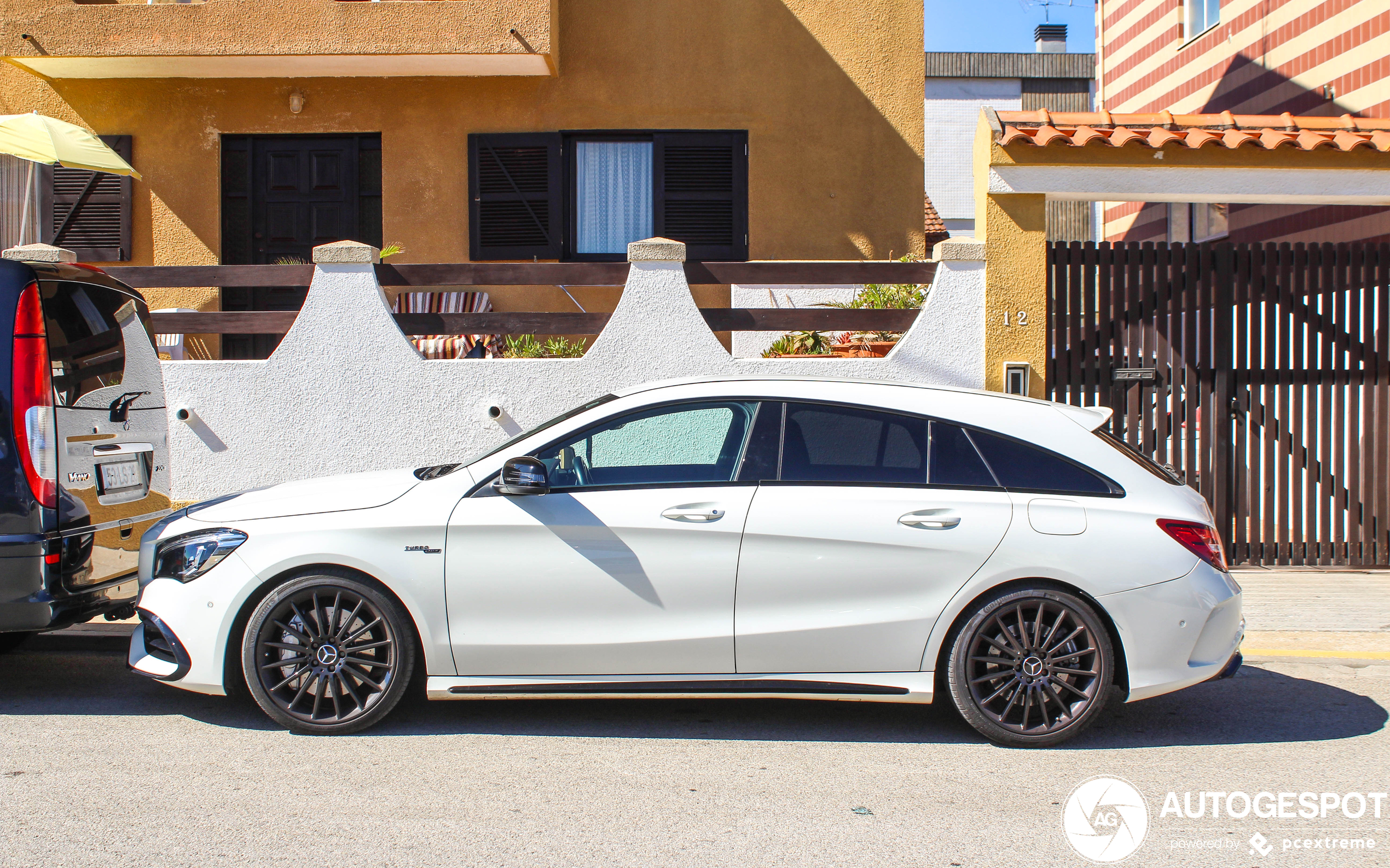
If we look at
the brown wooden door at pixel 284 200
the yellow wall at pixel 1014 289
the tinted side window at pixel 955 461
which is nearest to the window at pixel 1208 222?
the yellow wall at pixel 1014 289

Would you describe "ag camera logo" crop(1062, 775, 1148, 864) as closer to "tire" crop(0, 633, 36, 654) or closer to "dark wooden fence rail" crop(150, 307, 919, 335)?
"dark wooden fence rail" crop(150, 307, 919, 335)

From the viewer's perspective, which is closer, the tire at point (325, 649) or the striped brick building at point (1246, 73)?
the tire at point (325, 649)

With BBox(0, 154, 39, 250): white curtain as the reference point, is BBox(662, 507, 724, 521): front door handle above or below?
below

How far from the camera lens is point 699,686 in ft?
15.0

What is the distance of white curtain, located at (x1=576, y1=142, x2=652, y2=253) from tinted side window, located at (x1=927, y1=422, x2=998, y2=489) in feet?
24.6

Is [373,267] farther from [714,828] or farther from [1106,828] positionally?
[1106,828]

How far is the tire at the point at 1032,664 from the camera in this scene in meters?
4.48

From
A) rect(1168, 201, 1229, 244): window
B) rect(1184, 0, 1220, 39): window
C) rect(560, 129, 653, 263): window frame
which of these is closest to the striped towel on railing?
rect(560, 129, 653, 263): window frame

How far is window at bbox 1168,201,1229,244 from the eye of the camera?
1328 cm

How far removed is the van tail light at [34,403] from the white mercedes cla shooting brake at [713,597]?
78cm

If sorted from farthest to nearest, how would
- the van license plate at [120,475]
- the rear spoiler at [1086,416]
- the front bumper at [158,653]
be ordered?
1. the van license plate at [120,475]
2. the rear spoiler at [1086,416]
3. the front bumper at [158,653]

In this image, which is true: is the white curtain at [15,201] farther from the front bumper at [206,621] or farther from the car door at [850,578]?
the car door at [850,578]

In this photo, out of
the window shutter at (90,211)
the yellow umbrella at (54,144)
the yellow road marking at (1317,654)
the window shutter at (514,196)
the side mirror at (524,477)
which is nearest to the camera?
the side mirror at (524,477)

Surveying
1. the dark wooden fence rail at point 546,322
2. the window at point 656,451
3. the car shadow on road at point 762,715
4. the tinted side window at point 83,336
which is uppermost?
the dark wooden fence rail at point 546,322
